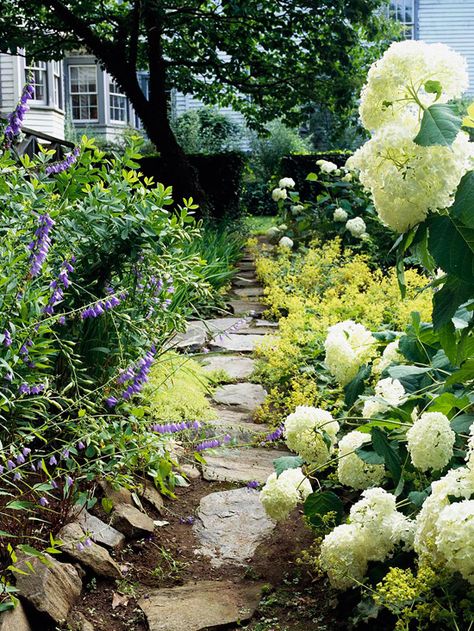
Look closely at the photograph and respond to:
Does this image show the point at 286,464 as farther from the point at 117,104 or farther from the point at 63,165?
the point at 117,104

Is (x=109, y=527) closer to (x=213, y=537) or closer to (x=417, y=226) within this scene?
(x=213, y=537)

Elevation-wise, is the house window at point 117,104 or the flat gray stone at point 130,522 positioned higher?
the house window at point 117,104

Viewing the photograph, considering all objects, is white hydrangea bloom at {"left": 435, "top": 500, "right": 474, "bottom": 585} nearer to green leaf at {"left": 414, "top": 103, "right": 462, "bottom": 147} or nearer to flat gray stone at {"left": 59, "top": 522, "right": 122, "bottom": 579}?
green leaf at {"left": 414, "top": 103, "right": 462, "bottom": 147}

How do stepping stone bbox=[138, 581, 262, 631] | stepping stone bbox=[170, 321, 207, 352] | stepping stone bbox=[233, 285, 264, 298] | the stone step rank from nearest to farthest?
stepping stone bbox=[138, 581, 262, 631]
the stone step
stepping stone bbox=[170, 321, 207, 352]
stepping stone bbox=[233, 285, 264, 298]

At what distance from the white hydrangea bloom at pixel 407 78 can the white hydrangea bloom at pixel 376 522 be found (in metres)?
1.01

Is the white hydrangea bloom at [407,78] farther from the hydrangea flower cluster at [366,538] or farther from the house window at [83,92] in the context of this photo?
the house window at [83,92]

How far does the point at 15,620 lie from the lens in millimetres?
2127

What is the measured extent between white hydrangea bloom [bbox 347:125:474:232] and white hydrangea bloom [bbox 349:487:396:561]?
0.84 meters

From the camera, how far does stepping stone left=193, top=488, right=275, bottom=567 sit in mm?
2809

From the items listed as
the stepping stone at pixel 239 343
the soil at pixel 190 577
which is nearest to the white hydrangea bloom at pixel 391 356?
the soil at pixel 190 577

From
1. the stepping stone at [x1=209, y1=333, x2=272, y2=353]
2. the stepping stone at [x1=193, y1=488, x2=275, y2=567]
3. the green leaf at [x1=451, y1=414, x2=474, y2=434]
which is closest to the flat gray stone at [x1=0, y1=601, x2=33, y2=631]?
the stepping stone at [x1=193, y1=488, x2=275, y2=567]

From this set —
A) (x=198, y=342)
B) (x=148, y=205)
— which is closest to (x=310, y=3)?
(x=198, y=342)

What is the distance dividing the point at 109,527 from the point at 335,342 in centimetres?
101

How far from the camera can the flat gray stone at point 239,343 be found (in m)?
5.20
